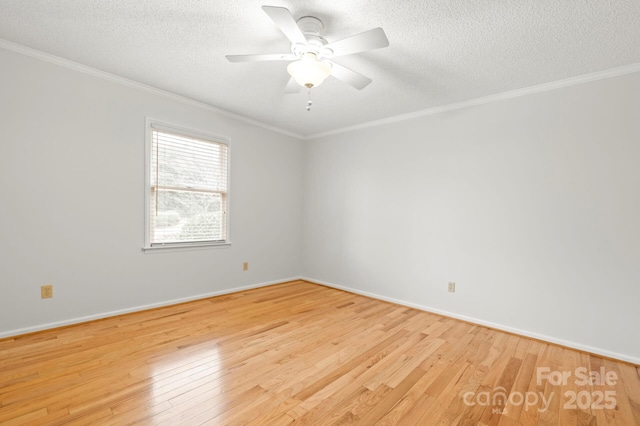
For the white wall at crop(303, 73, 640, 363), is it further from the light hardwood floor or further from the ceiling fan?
the ceiling fan

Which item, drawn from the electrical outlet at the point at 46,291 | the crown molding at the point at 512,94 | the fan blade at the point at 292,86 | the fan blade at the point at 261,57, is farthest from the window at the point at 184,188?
the crown molding at the point at 512,94

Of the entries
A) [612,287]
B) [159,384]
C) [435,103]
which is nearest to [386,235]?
[435,103]

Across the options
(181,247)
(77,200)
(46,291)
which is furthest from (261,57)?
(46,291)

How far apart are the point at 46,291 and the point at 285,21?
10.2 feet

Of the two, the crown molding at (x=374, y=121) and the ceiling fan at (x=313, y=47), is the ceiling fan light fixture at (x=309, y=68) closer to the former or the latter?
the ceiling fan at (x=313, y=47)

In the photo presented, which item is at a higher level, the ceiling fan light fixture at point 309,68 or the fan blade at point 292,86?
the fan blade at point 292,86

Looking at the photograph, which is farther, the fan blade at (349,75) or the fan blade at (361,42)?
the fan blade at (349,75)

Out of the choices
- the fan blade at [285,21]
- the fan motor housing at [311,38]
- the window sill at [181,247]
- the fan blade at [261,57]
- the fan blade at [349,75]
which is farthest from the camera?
the window sill at [181,247]

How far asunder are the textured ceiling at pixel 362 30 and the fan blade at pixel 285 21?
18cm

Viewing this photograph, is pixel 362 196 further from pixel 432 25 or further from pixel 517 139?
pixel 432 25

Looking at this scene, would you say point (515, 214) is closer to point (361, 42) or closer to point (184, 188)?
point (361, 42)

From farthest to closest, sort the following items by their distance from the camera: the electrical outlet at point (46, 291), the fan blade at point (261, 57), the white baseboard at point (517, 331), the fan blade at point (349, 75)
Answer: the electrical outlet at point (46, 291) < the white baseboard at point (517, 331) < the fan blade at point (349, 75) < the fan blade at point (261, 57)

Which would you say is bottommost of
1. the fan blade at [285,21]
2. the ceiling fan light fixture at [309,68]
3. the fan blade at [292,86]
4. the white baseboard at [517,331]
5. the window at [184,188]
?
the white baseboard at [517,331]

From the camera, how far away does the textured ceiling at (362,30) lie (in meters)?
1.93
